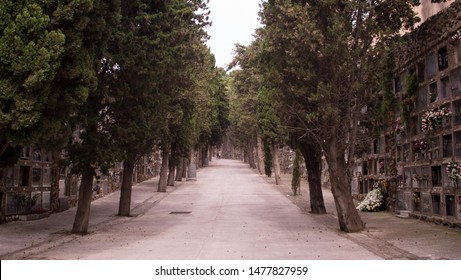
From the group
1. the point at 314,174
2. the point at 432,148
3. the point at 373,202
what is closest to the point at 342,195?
the point at 432,148

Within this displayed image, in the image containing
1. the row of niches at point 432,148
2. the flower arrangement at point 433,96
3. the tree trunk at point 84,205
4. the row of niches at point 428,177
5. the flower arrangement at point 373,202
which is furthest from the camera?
the flower arrangement at point 373,202

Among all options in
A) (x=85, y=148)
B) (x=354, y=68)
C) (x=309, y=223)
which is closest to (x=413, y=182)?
(x=309, y=223)

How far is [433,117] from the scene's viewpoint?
42.9 ft

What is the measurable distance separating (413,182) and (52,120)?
453 inches

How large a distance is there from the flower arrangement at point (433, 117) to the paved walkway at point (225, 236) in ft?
9.68

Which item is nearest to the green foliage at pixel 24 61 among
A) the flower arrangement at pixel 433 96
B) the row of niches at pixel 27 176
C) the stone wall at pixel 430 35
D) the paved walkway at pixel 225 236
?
the paved walkway at pixel 225 236

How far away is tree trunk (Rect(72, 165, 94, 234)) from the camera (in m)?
13.2

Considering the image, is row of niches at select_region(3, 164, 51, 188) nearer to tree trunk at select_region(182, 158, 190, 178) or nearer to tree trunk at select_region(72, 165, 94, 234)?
tree trunk at select_region(72, 165, 94, 234)

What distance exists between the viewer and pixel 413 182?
1503 cm

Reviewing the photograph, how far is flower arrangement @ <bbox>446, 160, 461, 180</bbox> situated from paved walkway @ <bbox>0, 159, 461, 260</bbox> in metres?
1.44

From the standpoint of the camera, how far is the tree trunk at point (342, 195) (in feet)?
41.7

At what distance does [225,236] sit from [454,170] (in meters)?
6.27

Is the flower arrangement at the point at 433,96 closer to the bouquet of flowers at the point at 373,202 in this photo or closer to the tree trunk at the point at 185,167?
the bouquet of flowers at the point at 373,202

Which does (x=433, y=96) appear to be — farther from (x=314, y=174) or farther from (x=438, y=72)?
(x=314, y=174)
